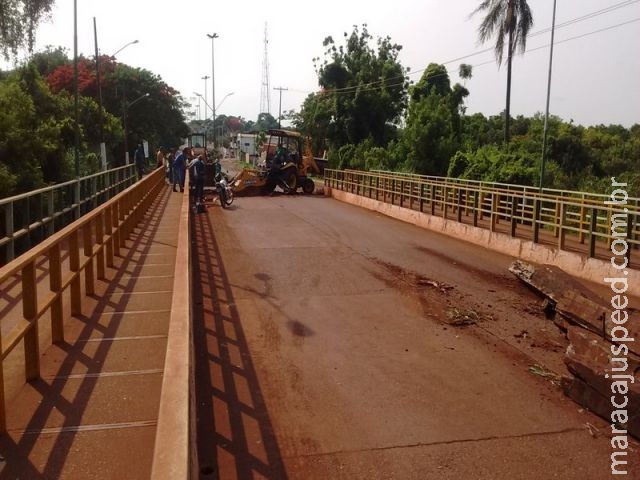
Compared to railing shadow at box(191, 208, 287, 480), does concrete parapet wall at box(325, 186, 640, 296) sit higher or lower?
higher

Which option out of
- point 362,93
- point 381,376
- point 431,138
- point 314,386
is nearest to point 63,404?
point 314,386

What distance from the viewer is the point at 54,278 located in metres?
5.26

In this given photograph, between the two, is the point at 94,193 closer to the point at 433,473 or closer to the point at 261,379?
the point at 261,379

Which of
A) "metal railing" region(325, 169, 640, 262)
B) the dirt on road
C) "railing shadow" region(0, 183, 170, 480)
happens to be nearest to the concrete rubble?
the dirt on road

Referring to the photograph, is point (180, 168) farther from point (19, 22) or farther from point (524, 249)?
point (524, 249)

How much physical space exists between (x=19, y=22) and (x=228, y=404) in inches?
931

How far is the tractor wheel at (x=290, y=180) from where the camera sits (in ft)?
94.9

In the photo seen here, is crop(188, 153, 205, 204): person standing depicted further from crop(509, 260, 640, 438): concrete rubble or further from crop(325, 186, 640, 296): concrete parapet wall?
crop(509, 260, 640, 438): concrete rubble

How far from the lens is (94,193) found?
59.4 ft

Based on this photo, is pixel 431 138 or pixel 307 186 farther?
pixel 431 138

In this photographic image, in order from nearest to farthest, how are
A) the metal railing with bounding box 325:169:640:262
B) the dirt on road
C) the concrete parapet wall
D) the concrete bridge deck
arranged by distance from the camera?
1. the concrete bridge deck
2. the dirt on road
3. the concrete parapet wall
4. the metal railing with bounding box 325:169:640:262

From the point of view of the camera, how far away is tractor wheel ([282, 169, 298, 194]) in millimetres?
28938

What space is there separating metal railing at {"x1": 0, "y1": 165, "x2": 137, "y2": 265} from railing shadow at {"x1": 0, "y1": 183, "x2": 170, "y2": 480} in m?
3.06

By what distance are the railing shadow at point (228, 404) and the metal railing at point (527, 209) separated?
605cm
